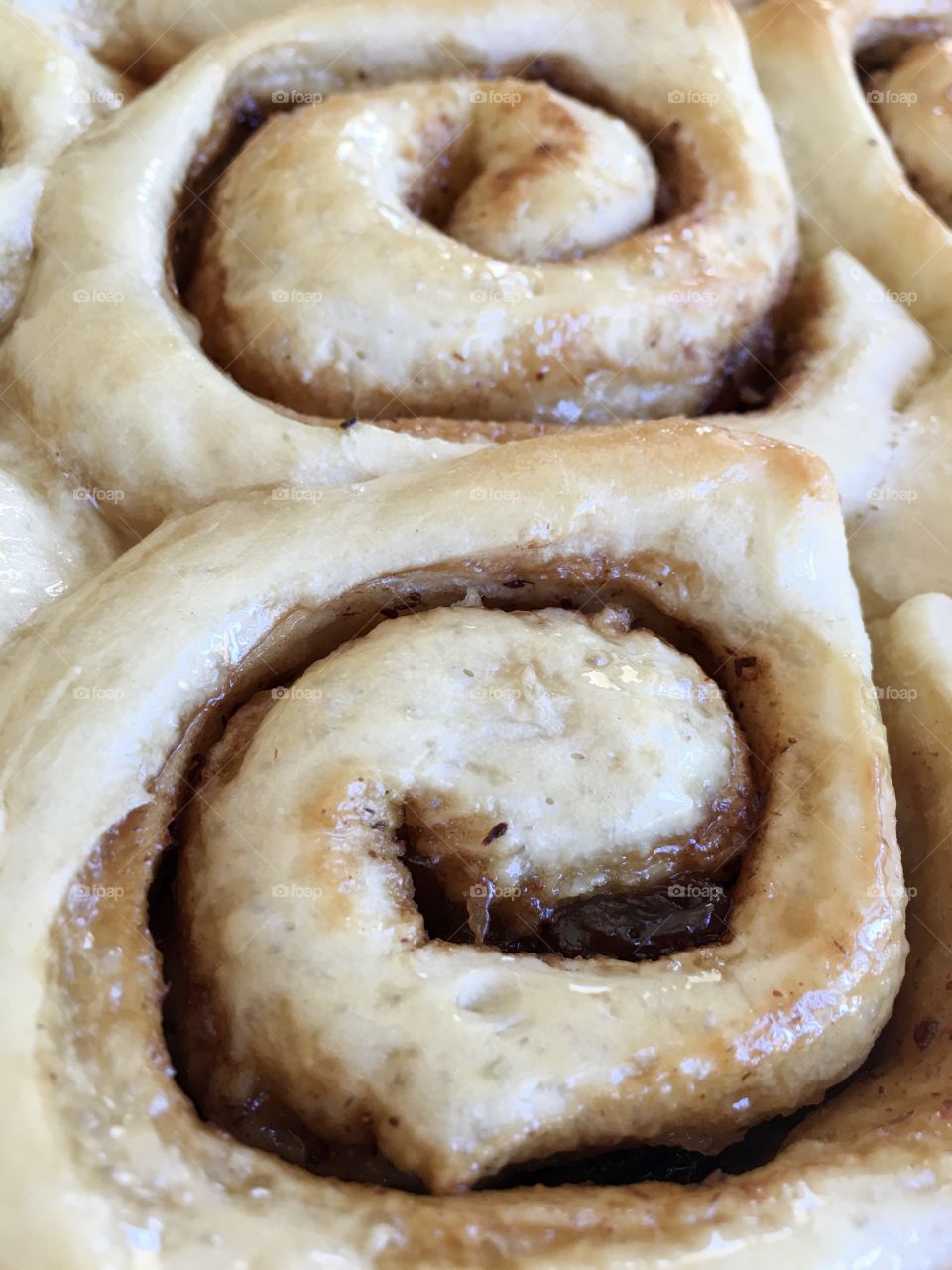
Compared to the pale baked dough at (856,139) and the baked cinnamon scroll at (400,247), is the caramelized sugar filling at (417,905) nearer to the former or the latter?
the baked cinnamon scroll at (400,247)

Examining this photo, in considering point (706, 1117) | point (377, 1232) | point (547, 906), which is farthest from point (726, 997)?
point (377, 1232)

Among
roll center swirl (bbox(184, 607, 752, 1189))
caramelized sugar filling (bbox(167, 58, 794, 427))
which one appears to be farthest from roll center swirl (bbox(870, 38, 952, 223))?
roll center swirl (bbox(184, 607, 752, 1189))

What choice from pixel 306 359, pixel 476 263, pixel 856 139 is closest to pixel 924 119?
pixel 856 139

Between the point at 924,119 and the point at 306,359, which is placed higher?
the point at 306,359

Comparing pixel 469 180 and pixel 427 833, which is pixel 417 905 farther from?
pixel 469 180

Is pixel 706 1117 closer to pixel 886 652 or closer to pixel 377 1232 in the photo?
pixel 377 1232

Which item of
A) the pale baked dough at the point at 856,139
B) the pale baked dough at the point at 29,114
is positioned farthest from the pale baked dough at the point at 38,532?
the pale baked dough at the point at 856,139

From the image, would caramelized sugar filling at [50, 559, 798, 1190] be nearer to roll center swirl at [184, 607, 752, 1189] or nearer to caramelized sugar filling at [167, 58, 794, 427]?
roll center swirl at [184, 607, 752, 1189]
